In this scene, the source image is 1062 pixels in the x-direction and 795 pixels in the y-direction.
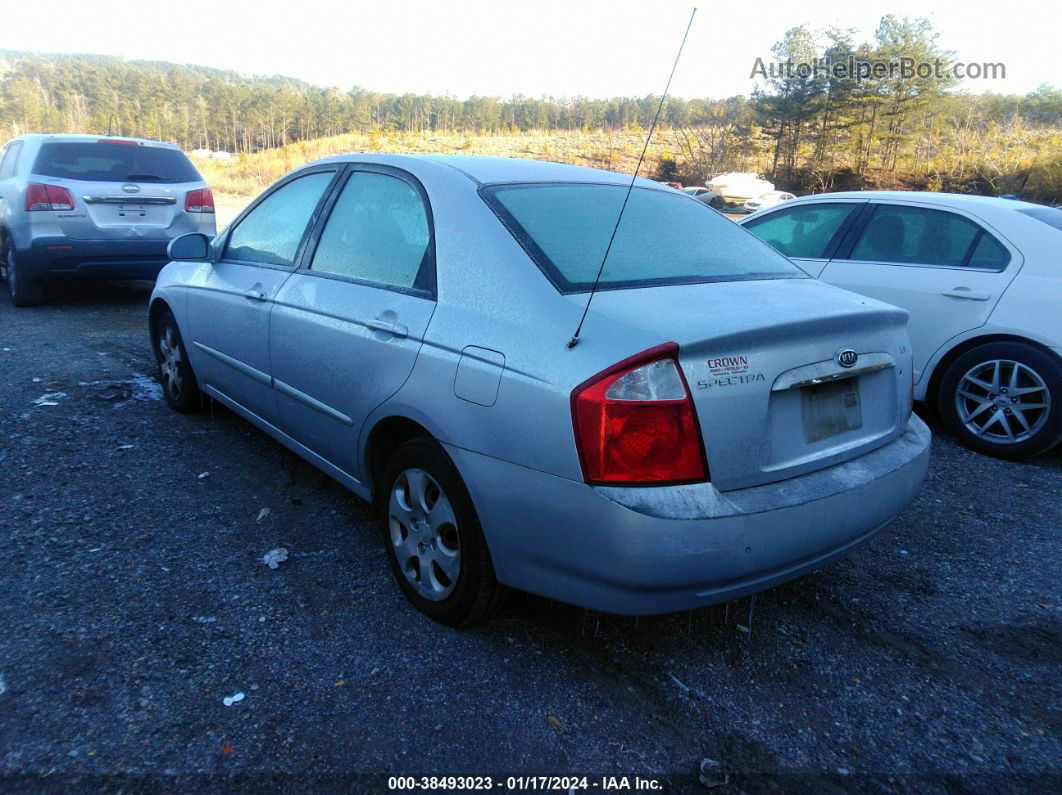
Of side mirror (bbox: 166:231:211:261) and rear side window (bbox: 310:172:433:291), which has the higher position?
rear side window (bbox: 310:172:433:291)

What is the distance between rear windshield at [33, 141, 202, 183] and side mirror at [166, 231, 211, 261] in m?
4.27

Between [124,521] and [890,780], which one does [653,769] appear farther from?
[124,521]

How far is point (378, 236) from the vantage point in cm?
305

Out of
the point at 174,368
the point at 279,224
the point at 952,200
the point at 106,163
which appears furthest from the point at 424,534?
the point at 106,163

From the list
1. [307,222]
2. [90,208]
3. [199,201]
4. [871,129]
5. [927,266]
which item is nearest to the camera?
[307,222]

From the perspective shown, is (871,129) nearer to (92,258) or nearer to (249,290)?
(92,258)

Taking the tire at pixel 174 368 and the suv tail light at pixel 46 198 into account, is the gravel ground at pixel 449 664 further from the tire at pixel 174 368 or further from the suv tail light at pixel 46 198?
the suv tail light at pixel 46 198

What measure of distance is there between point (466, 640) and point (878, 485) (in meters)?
1.48

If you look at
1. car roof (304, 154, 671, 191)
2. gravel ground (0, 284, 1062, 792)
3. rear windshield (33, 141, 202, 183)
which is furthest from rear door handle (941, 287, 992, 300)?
rear windshield (33, 141, 202, 183)

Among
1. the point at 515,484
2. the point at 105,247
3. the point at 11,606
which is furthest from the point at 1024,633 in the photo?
the point at 105,247

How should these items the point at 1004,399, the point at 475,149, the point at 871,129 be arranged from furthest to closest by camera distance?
the point at 475,149
the point at 871,129
the point at 1004,399

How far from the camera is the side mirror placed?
415cm

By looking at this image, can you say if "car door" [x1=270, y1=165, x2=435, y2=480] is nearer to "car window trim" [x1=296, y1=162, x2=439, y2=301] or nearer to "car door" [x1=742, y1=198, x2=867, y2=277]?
"car window trim" [x1=296, y1=162, x2=439, y2=301]

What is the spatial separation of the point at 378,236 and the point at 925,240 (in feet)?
12.6
